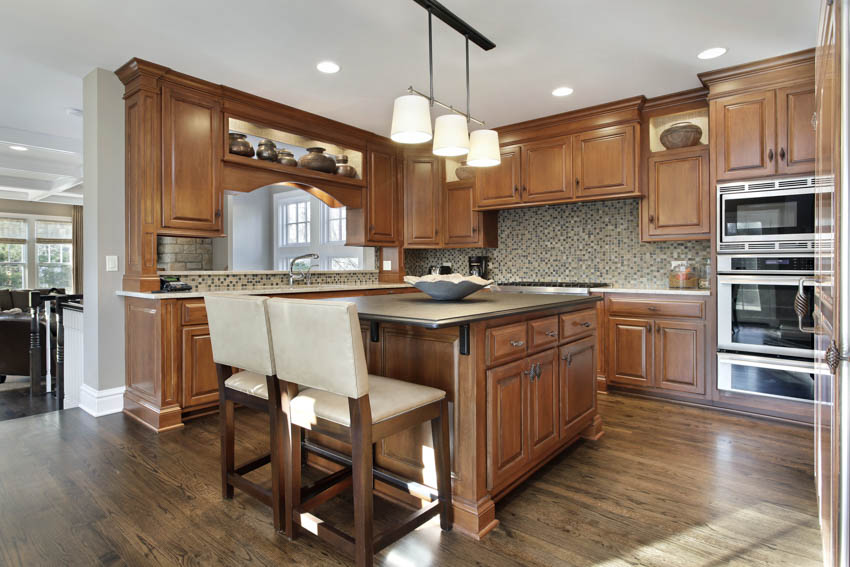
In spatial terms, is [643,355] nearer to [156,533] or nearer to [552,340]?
[552,340]

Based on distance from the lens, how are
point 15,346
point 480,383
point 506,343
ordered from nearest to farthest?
point 480,383, point 506,343, point 15,346

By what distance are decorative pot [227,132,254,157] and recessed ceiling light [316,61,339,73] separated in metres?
1.00

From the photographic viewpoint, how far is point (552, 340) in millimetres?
2316

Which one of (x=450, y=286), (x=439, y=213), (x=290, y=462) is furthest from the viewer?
(x=439, y=213)

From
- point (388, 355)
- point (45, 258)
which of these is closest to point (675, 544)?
point (388, 355)

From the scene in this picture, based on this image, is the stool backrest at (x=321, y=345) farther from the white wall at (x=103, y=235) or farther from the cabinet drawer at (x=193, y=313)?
the white wall at (x=103, y=235)

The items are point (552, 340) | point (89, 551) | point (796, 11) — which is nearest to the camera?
point (89, 551)

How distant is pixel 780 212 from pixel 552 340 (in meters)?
2.12

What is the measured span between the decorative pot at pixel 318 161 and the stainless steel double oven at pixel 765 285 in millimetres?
3348

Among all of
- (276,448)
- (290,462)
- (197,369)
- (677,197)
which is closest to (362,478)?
(290,462)

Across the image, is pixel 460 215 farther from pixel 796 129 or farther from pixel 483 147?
pixel 796 129

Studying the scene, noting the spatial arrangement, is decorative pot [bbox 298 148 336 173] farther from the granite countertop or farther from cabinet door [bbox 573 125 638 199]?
cabinet door [bbox 573 125 638 199]

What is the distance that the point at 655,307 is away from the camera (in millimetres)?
3637

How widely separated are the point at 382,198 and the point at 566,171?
196cm
